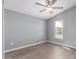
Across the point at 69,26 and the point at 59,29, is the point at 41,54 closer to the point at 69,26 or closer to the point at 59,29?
the point at 69,26

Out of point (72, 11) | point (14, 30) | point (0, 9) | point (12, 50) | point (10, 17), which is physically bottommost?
point (12, 50)

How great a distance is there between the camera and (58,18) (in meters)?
5.14

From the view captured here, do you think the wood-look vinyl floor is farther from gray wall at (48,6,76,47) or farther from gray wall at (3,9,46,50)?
gray wall at (48,6,76,47)

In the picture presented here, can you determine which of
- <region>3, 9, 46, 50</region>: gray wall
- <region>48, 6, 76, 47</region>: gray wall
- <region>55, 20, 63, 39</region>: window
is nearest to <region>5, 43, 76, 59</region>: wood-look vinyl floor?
<region>3, 9, 46, 50</region>: gray wall

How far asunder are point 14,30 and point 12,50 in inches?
39.9

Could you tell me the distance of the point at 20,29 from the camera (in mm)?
3881

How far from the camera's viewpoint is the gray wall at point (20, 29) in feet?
10.9

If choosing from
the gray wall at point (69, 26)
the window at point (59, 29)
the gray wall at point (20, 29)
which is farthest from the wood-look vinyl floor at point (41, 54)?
the window at point (59, 29)

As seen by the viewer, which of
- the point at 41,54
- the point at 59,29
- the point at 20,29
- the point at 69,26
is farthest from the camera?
the point at 59,29

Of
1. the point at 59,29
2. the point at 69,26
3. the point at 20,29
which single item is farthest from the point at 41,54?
the point at 59,29

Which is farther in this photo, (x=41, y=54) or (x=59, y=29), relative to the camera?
(x=59, y=29)

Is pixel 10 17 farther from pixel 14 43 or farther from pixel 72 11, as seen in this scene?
pixel 72 11

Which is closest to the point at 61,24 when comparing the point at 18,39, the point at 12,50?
the point at 18,39

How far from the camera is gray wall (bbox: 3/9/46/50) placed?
3.33 m
